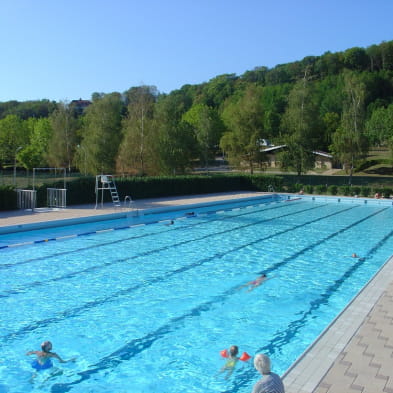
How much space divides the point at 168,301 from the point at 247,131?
1100 inches

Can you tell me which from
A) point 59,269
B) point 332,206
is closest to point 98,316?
point 59,269

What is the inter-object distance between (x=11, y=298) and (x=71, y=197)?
11475 mm

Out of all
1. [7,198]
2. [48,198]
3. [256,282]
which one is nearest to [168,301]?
[256,282]

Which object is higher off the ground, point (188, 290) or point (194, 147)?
point (194, 147)

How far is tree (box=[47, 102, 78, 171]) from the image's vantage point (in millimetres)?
42781

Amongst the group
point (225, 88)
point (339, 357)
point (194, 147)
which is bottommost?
point (339, 357)

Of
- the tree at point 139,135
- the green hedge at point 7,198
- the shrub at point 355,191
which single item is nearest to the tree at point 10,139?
the tree at point 139,135

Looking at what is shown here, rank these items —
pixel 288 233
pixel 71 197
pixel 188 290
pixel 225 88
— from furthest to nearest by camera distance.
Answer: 1. pixel 225 88
2. pixel 71 197
3. pixel 288 233
4. pixel 188 290

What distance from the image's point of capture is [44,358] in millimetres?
5191

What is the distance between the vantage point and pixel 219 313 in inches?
272

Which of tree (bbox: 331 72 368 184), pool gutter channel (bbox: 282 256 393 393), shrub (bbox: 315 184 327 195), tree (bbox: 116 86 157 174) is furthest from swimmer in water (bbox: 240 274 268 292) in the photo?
tree (bbox: 331 72 368 184)

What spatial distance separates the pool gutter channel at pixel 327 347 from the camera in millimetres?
3887

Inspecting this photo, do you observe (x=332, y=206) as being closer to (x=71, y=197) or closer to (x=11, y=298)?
(x=71, y=197)

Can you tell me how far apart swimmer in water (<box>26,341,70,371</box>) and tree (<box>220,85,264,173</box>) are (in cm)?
2961
